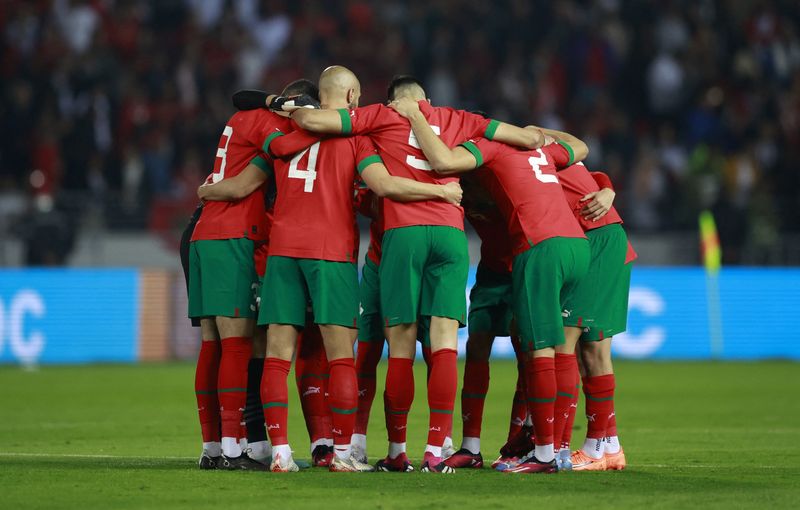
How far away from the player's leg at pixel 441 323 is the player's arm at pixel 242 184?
1.16m

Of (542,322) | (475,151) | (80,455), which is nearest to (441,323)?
(542,322)

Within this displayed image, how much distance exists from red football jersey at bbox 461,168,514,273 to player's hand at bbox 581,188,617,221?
0.52m

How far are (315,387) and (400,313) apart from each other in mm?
1019

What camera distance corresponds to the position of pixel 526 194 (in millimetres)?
7980

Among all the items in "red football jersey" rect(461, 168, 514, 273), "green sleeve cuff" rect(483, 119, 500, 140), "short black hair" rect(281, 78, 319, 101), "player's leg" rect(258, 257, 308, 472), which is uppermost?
"short black hair" rect(281, 78, 319, 101)

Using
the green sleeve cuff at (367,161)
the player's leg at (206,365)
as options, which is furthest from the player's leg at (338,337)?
the player's leg at (206,365)

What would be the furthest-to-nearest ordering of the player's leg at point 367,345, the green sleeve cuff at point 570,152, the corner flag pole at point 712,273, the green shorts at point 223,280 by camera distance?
the corner flag pole at point 712,273 → the green sleeve cuff at point 570,152 → the player's leg at point 367,345 → the green shorts at point 223,280

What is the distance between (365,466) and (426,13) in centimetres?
1726

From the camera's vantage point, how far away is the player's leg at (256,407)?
8375 mm

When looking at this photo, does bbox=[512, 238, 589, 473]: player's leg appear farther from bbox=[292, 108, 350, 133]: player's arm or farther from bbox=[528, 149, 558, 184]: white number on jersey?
bbox=[292, 108, 350, 133]: player's arm

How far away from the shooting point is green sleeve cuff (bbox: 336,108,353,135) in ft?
25.6

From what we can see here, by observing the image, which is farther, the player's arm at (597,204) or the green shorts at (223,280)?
the player's arm at (597,204)

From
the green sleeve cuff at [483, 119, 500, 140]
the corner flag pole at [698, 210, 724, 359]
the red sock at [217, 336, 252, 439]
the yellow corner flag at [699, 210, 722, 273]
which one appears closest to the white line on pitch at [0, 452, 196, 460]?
the red sock at [217, 336, 252, 439]

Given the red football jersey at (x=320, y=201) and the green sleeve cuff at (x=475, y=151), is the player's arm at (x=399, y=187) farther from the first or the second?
the green sleeve cuff at (x=475, y=151)
